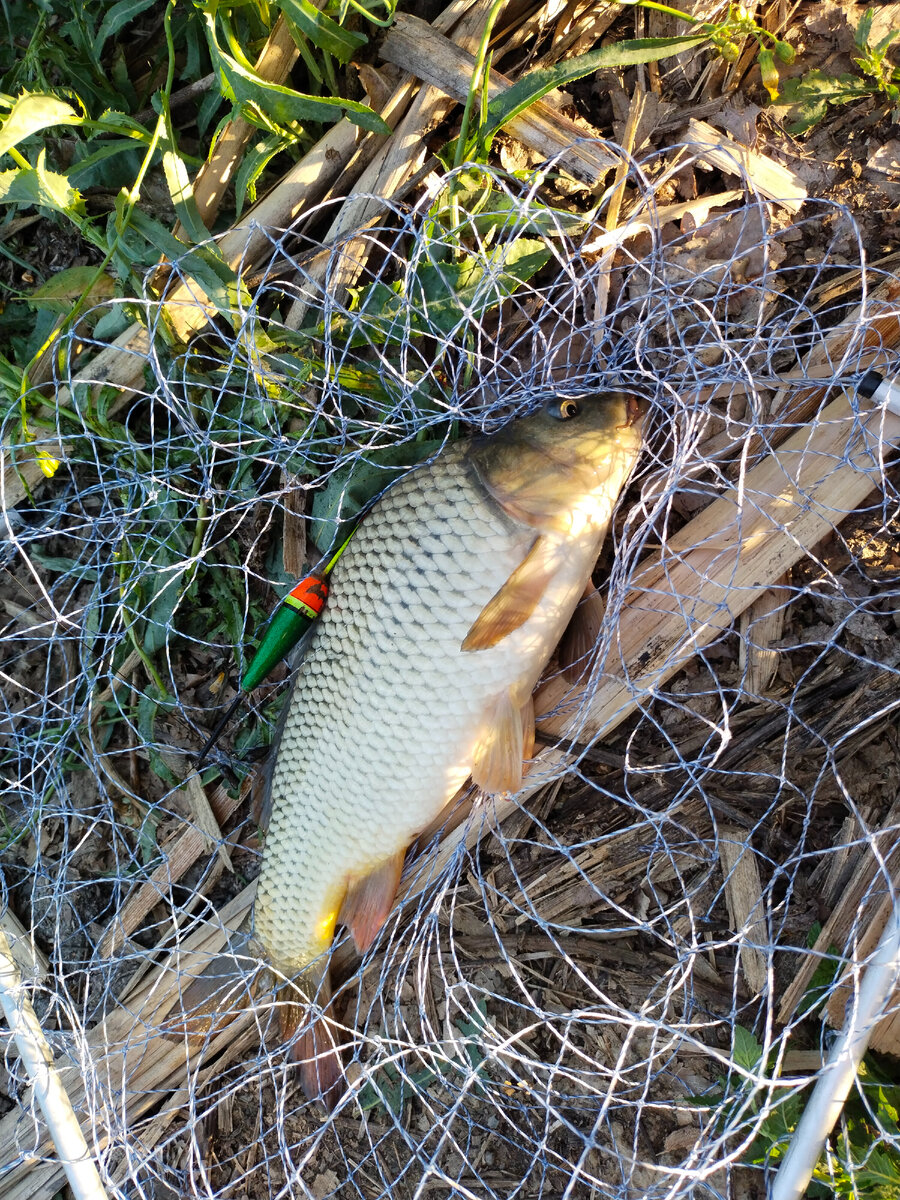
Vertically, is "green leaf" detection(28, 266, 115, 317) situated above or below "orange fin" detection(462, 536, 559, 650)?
above

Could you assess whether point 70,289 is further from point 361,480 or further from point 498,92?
point 498,92

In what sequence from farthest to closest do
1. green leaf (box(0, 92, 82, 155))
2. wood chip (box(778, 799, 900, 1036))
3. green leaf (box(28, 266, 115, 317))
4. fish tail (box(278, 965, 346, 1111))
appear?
1. green leaf (box(28, 266, 115, 317))
2. fish tail (box(278, 965, 346, 1111))
3. green leaf (box(0, 92, 82, 155))
4. wood chip (box(778, 799, 900, 1036))

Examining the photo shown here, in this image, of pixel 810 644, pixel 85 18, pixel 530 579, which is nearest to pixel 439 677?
pixel 530 579

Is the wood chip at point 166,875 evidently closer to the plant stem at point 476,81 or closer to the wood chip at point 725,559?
the wood chip at point 725,559

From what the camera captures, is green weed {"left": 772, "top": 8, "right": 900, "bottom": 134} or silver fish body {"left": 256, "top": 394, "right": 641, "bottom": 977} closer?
silver fish body {"left": 256, "top": 394, "right": 641, "bottom": 977}

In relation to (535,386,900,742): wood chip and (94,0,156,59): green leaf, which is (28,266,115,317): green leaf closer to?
(94,0,156,59): green leaf

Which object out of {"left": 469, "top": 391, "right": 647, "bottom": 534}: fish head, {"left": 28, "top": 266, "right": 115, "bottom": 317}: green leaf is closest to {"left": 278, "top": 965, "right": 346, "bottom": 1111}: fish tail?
{"left": 469, "top": 391, "right": 647, "bottom": 534}: fish head

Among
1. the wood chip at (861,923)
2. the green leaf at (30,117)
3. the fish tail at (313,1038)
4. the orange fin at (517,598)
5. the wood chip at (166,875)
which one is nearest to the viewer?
the orange fin at (517,598)

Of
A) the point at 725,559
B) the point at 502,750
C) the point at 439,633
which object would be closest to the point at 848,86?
the point at 725,559

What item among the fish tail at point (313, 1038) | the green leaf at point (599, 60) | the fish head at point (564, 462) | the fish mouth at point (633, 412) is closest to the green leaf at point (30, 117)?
the green leaf at point (599, 60)
